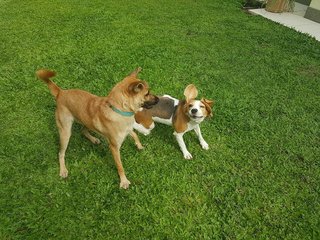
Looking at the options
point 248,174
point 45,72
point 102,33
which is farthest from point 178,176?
point 102,33

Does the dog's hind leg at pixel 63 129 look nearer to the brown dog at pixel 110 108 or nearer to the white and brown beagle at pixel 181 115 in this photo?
the brown dog at pixel 110 108

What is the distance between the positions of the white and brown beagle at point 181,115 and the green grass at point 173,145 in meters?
0.29

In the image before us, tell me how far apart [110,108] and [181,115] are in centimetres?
112

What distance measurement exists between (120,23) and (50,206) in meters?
6.81

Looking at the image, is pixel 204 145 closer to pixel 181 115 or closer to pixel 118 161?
pixel 181 115

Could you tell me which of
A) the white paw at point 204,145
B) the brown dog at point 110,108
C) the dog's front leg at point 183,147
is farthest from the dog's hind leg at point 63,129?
the white paw at point 204,145

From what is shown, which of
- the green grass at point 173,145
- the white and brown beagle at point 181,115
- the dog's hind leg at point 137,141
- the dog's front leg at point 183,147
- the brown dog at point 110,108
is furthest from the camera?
the dog's hind leg at point 137,141

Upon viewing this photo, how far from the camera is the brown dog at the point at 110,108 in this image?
3.80m

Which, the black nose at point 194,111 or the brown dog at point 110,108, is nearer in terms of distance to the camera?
the brown dog at point 110,108

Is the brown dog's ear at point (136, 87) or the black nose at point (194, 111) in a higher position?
the brown dog's ear at point (136, 87)

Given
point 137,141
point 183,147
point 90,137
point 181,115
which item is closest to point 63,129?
point 90,137

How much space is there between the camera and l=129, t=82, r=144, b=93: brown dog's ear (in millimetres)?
3601

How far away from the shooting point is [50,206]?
418 centimetres

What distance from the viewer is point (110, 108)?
398 cm
